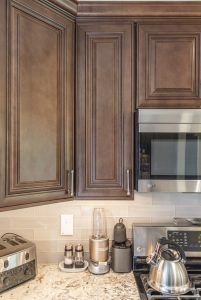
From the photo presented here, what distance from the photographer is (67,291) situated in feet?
4.08

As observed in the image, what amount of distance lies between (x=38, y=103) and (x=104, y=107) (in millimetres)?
348

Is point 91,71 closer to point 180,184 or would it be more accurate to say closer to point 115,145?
point 115,145

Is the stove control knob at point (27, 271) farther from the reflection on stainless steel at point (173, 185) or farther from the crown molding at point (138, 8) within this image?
the crown molding at point (138, 8)

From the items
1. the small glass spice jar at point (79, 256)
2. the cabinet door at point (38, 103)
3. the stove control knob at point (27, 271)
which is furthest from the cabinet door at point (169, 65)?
the stove control knob at point (27, 271)

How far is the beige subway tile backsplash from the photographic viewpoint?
1603 mm

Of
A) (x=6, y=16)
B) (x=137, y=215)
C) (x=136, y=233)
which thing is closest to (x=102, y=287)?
(x=136, y=233)

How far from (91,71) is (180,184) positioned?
28.6 inches

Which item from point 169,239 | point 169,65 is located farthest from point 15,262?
point 169,65

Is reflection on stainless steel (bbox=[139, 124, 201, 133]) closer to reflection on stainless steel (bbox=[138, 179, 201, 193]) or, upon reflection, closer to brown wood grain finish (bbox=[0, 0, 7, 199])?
reflection on stainless steel (bbox=[138, 179, 201, 193])

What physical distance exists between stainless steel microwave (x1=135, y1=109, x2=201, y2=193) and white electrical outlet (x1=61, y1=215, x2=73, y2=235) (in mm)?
573

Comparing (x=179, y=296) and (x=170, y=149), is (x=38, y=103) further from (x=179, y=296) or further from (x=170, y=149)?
(x=179, y=296)

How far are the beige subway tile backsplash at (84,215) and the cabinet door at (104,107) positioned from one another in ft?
0.97

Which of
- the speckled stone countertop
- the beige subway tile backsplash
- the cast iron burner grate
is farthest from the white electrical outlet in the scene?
the cast iron burner grate

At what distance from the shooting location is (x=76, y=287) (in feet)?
4.21
